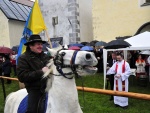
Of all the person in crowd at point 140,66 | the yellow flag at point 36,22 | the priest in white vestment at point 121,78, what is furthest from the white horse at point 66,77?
the person in crowd at point 140,66

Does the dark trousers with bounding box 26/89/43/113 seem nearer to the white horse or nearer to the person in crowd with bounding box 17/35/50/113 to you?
the person in crowd with bounding box 17/35/50/113

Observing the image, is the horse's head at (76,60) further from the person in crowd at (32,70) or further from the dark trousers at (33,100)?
the dark trousers at (33,100)

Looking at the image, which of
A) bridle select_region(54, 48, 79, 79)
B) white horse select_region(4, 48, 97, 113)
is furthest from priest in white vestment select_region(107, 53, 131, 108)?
bridle select_region(54, 48, 79, 79)

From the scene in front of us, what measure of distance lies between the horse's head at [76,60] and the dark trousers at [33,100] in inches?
28.2

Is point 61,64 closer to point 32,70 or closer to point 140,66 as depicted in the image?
point 32,70

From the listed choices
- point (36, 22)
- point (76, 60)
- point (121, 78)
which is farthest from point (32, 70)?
point (121, 78)

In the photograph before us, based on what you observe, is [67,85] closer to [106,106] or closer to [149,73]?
[106,106]

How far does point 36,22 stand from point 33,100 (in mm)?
3007

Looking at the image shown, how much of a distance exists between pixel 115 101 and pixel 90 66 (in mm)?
5331

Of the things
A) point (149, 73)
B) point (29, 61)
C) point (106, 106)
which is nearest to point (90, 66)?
point (29, 61)

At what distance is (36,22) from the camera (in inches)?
232

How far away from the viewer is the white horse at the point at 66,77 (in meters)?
2.66

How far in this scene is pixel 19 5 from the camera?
27.3 m

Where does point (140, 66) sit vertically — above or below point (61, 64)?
below
